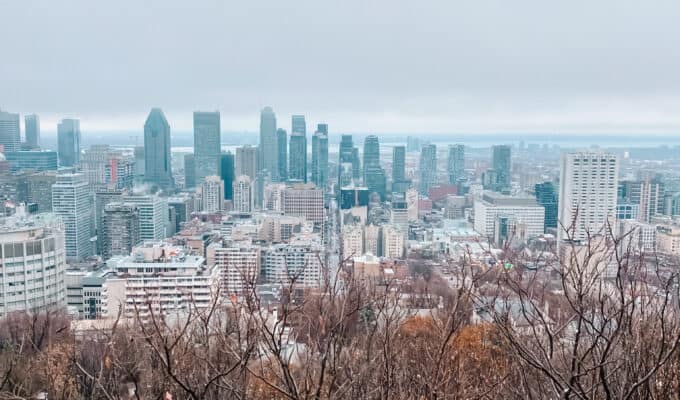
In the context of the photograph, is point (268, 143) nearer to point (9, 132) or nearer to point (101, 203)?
point (101, 203)

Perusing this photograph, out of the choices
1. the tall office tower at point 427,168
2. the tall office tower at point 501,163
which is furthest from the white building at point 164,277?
the tall office tower at point 427,168

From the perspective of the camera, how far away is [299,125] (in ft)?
70.1

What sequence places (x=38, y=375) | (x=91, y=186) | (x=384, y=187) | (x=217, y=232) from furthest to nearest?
(x=384, y=187) → (x=91, y=186) → (x=217, y=232) → (x=38, y=375)

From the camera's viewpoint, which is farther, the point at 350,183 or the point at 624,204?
the point at 350,183

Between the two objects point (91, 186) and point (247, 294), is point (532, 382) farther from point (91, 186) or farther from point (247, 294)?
point (91, 186)

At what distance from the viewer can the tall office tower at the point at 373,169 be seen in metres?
17.7

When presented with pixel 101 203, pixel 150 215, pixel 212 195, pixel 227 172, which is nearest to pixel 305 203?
pixel 212 195

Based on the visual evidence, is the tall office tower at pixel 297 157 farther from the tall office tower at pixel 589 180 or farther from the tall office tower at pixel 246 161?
the tall office tower at pixel 589 180

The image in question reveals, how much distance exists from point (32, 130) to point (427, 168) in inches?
498

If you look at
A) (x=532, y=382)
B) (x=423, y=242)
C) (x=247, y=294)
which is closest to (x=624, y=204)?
(x=423, y=242)

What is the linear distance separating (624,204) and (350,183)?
8.62 meters

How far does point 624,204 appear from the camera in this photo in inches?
435

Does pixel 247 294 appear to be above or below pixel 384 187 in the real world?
above

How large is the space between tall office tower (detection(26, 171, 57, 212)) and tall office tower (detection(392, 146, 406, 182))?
9097 millimetres
